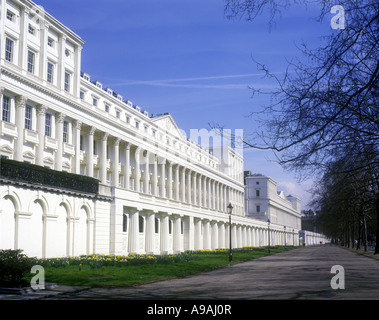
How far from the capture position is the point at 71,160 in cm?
4672

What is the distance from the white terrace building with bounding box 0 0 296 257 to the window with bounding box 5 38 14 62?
A: 0.08m

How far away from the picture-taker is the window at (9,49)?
3797cm

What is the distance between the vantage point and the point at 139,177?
6150 centimetres

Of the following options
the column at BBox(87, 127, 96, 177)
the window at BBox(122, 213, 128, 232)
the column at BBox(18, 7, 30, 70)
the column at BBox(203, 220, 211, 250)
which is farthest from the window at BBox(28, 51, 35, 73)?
the column at BBox(203, 220, 211, 250)

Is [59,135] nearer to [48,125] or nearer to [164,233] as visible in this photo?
[48,125]

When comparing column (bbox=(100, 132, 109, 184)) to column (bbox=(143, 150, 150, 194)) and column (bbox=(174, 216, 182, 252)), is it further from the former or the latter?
column (bbox=(174, 216, 182, 252))

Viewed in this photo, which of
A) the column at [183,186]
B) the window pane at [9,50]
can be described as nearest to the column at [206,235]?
the column at [183,186]

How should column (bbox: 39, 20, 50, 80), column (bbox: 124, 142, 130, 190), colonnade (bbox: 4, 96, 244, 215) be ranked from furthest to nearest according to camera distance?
column (bbox: 124, 142, 130, 190) → column (bbox: 39, 20, 50, 80) → colonnade (bbox: 4, 96, 244, 215)

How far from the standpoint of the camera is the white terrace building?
3022 cm

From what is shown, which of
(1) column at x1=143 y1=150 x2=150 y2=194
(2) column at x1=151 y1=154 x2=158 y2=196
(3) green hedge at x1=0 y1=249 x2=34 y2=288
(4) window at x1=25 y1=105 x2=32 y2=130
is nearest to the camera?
(3) green hedge at x1=0 y1=249 x2=34 y2=288

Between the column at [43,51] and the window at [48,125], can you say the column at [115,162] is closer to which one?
the window at [48,125]
